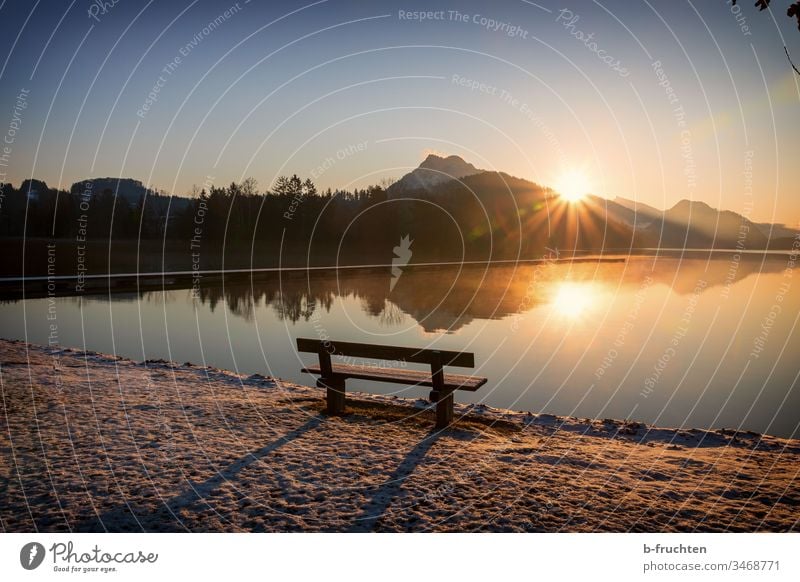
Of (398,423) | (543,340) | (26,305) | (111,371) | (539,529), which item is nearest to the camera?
(539,529)

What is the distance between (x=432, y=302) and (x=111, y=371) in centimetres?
1835

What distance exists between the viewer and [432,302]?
28.3 m

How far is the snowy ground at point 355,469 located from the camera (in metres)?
5.29

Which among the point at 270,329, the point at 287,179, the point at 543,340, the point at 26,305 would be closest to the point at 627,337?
the point at 543,340

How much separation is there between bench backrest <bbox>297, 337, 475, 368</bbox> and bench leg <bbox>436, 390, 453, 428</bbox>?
484 millimetres
